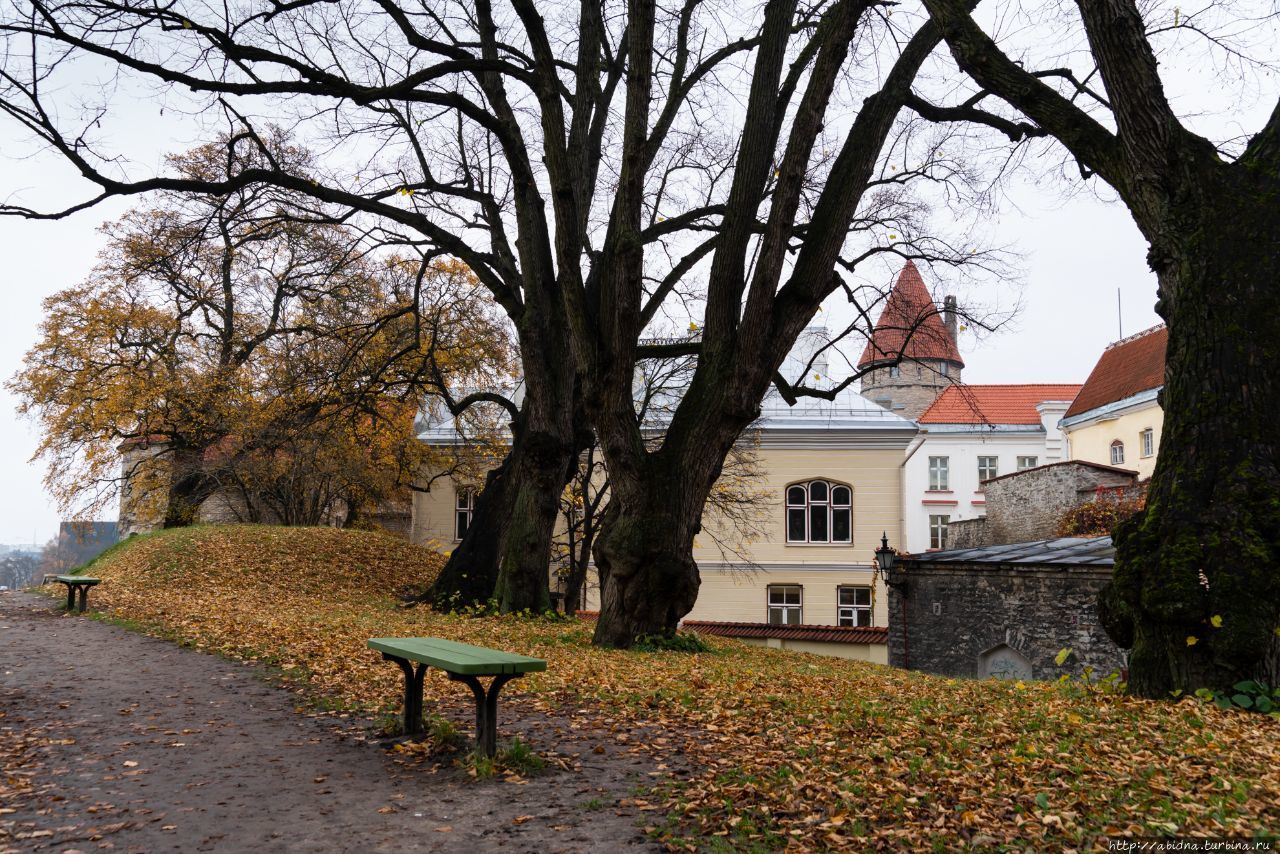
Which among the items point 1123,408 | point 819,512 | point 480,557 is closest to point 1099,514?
point 819,512

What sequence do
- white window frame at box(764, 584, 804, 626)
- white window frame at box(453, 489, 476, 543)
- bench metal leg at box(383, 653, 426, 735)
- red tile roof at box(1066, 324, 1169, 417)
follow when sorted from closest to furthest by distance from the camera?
bench metal leg at box(383, 653, 426, 735), white window frame at box(764, 584, 804, 626), red tile roof at box(1066, 324, 1169, 417), white window frame at box(453, 489, 476, 543)

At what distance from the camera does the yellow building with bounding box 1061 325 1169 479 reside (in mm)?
33844

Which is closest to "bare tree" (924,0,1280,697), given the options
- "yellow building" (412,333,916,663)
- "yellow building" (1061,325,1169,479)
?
"yellow building" (412,333,916,663)

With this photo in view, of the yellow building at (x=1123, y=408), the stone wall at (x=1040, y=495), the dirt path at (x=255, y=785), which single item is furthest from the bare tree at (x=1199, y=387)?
the yellow building at (x=1123, y=408)

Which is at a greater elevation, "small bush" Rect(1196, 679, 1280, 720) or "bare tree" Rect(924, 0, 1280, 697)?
"bare tree" Rect(924, 0, 1280, 697)

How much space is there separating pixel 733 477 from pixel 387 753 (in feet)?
69.6

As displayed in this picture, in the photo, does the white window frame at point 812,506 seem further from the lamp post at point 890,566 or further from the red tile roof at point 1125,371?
the lamp post at point 890,566

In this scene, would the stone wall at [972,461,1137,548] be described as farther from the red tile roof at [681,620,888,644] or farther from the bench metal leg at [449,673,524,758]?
the bench metal leg at [449,673,524,758]

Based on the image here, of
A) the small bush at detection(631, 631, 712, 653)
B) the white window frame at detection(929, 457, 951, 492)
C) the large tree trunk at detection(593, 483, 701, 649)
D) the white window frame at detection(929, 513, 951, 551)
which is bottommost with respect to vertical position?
the small bush at detection(631, 631, 712, 653)

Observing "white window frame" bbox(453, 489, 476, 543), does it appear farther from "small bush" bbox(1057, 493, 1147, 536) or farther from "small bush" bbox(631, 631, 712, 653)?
"small bush" bbox(631, 631, 712, 653)

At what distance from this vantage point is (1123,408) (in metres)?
35.3

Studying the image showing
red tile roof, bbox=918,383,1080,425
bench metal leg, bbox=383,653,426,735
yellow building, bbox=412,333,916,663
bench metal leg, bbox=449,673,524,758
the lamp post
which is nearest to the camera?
bench metal leg, bbox=449,673,524,758

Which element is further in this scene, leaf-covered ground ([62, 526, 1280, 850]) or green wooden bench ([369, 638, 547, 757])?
green wooden bench ([369, 638, 547, 757])

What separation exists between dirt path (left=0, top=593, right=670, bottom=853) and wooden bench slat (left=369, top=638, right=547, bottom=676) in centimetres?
62
